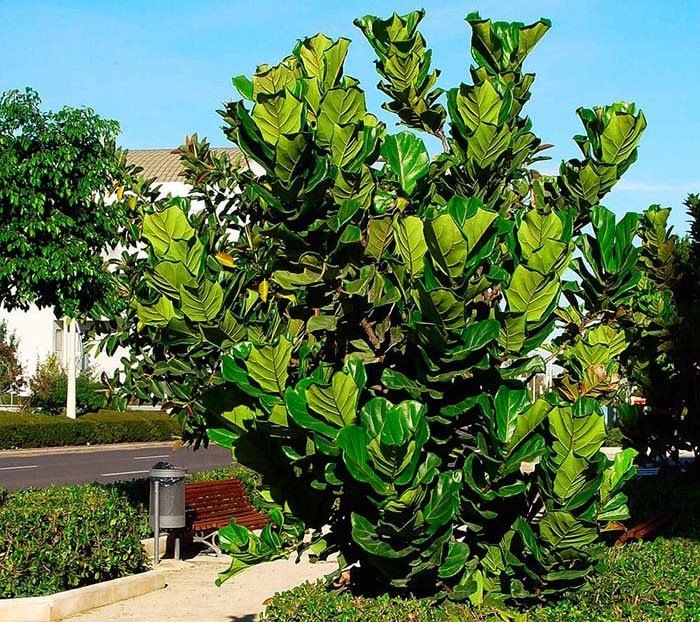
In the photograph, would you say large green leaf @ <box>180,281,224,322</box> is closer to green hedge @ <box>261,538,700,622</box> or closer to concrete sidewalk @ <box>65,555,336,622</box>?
green hedge @ <box>261,538,700,622</box>

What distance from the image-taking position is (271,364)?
4266mm

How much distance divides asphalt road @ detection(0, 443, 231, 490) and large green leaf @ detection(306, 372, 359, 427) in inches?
584

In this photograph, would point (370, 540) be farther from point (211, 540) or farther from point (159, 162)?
point (159, 162)

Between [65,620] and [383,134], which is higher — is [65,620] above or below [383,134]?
below

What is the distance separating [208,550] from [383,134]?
23.6 ft

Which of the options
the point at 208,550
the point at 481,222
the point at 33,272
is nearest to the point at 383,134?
the point at 481,222

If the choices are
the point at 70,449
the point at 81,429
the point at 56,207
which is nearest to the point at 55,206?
the point at 56,207

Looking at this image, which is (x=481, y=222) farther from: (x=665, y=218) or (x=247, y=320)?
(x=665, y=218)

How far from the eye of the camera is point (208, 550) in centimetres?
1107

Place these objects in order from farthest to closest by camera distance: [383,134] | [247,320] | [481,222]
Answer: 1. [383,134]
2. [247,320]
3. [481,222]

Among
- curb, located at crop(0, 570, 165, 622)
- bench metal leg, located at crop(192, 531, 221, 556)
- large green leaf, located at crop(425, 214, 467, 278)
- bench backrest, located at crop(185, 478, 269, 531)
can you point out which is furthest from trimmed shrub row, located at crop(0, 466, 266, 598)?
large green leaf, located at crop(425, 214, 467, 278)

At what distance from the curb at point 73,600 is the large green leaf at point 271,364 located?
3871mm

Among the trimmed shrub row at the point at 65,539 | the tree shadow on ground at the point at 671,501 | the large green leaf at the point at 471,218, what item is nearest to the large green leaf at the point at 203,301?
the large green leaf at the point at 471,218

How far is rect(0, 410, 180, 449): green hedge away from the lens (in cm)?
2741
